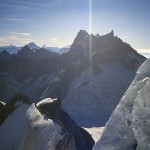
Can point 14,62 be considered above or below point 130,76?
below

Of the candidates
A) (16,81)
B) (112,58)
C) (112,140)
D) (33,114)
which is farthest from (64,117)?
(16,81)

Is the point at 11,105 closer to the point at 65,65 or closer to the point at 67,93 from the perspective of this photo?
the point at 67,93

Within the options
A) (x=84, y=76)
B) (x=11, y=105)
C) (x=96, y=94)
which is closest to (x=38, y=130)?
(x=11, y=105)

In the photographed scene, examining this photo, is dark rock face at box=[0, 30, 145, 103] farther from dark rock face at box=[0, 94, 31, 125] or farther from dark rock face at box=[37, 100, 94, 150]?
dark rock face at box=[0, 94, 31, 125]

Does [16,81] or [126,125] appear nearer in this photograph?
[126,125]

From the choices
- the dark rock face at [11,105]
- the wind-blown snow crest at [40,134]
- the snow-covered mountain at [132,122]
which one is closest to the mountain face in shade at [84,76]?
the dark rock face at [11,105]

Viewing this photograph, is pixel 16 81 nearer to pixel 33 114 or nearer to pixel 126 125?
pixel 33 114

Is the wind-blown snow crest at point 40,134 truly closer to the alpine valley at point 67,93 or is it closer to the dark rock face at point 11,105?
the alpine valley at point 67,93

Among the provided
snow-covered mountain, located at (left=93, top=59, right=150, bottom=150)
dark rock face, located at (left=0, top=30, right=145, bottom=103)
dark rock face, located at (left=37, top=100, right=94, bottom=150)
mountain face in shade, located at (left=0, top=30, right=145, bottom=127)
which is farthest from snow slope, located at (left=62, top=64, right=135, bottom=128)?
snow-covered mountain, located at (left=93, top=59, right=150, bottom=150)
